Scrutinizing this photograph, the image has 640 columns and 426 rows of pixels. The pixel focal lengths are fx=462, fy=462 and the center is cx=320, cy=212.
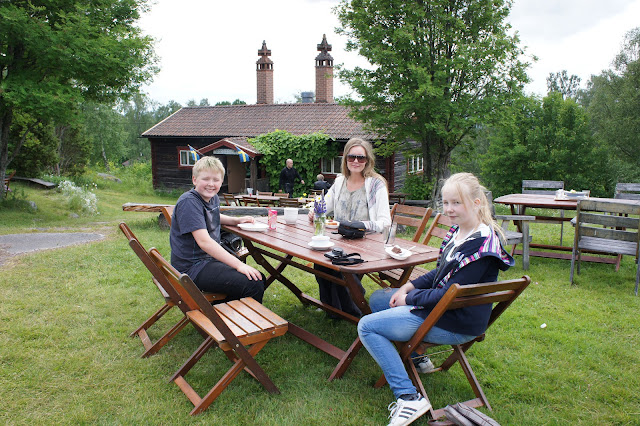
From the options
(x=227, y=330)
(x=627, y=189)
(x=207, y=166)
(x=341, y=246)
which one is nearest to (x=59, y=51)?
(x=207, y=166)

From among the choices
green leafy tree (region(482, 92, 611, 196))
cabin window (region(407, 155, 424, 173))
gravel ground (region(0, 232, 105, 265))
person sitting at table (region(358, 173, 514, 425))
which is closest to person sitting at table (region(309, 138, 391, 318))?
person sitting at table (region(358, 173, 514, 425))

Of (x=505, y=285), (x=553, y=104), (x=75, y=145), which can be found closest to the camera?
(x=505, y=285)

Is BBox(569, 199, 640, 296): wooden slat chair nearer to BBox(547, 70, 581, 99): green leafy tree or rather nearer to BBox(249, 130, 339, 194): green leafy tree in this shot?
BBox(249, 130, 339, 194): green leafy tree

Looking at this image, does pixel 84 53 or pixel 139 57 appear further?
pixel 139 57

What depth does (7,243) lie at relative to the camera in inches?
301

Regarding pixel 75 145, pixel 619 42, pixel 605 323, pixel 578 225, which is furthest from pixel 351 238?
pixel 619 42

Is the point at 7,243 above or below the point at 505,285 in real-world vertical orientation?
below

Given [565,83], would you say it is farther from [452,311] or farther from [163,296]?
[163,296]

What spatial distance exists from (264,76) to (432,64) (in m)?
13.8

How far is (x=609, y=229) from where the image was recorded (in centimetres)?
544

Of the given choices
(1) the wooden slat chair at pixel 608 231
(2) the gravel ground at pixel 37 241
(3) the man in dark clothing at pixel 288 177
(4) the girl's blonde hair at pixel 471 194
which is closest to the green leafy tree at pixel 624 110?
(3) the man in dark clothing at pixel 288 177

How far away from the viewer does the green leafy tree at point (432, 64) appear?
1167 centimetres

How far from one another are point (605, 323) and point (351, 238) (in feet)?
8.71

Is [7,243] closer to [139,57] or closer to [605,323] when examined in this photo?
[139,57]
